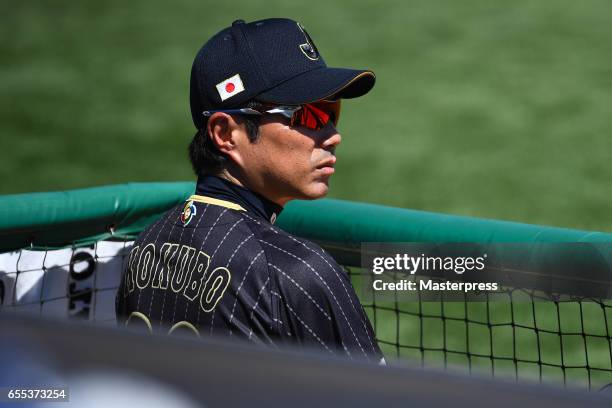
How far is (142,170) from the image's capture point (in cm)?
680

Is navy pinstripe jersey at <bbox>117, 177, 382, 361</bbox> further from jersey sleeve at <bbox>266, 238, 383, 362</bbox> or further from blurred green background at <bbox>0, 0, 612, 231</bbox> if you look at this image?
blurred green background at <bbox>0, 0, 612, 231</bbox>

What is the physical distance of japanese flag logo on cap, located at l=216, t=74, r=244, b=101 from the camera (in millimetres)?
2002

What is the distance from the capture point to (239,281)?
1.83 m

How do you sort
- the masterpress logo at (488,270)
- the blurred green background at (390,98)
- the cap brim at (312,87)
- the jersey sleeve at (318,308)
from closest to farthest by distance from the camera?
1. the jersey sleeve at (318,308)
2. the cap brim at (312,87)
3. the masterpress logo at (488,270)
4. the blurred green background at (390,98)

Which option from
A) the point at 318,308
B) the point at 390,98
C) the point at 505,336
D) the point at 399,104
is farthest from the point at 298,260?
the point at 390,98

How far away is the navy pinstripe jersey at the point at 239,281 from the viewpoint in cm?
177

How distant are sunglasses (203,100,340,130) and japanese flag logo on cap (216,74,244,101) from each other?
1.3 inches

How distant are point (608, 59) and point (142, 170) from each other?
13.4ft

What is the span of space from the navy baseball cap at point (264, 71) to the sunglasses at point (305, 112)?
0.07 ft

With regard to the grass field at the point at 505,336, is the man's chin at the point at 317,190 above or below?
below

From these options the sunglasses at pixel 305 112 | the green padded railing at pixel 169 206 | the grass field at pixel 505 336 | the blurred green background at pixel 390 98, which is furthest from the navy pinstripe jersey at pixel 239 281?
the blurred green background at pixel 390 98

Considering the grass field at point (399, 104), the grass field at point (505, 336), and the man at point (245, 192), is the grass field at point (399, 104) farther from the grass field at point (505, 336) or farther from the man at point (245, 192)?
the man at point (245, 192)

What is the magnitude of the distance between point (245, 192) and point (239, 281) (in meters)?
0.26

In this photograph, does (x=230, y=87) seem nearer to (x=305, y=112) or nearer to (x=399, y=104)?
(x=305, y=112)
